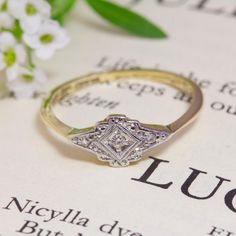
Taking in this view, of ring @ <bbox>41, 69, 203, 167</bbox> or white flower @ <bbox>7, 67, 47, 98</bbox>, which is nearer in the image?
ring @ <bbox>41, 69, 203, 167</bbox>

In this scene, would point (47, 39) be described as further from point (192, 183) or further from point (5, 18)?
point (192, 183)

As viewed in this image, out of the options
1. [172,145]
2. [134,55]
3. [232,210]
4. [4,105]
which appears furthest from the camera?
[134,55]

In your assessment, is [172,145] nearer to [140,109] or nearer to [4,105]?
[140,109]

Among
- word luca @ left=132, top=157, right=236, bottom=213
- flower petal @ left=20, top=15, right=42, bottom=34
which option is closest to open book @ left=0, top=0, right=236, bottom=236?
word luca @ left=132, top=157, right=236, bottom=213

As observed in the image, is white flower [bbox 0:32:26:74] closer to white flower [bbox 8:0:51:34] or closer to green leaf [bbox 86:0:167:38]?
white flower [bbox 8:0:51:34]

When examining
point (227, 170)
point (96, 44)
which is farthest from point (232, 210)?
point (96, 44)

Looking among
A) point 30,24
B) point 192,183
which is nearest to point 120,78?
point 30,24
